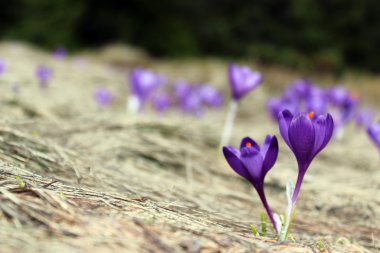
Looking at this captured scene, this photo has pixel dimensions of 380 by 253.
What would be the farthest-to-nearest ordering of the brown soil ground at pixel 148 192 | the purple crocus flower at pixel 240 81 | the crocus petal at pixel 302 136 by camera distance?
the purple crocus flower at pixel 240 81 → the crocus petal at pixel 302 136 → the brown soil ground at pixel 148 192

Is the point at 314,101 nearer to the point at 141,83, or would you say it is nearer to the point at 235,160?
the point at 141,83

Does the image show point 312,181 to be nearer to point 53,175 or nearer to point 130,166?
point 130,166

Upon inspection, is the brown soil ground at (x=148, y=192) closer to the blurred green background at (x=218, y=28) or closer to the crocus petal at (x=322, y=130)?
the crocus petal at (x=322, y=130)

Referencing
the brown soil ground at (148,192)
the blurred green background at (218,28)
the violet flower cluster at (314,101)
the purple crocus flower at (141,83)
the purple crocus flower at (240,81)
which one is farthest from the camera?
the blurred green background at (218,28)

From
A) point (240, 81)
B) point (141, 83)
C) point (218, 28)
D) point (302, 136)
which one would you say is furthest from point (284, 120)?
point (218, 28)

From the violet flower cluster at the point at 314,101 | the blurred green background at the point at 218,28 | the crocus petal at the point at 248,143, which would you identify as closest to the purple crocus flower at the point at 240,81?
the violet flower cluster at the point at 314,101

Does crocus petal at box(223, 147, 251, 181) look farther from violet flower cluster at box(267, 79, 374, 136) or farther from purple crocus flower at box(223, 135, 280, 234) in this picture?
violet flower cluster at box(267, 79, 374, 136)

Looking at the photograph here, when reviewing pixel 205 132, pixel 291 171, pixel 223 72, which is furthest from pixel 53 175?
pixel 223 72
